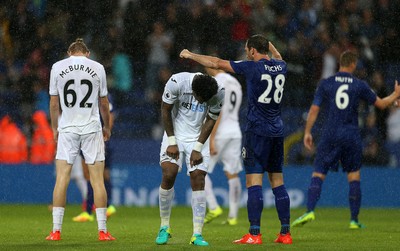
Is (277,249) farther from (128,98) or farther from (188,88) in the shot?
(128,98)

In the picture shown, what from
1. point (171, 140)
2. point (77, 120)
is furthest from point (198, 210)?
point (77, 120)

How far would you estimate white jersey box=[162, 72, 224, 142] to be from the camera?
10.5m

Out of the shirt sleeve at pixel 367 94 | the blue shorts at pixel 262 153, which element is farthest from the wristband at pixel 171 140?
the shirt sleeve at pixel 367 94

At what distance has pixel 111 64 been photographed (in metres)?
21.3

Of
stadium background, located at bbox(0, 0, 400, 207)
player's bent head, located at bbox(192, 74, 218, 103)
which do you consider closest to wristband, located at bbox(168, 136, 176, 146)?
player's bent head, located at bbox(192, 74, 218, 103)

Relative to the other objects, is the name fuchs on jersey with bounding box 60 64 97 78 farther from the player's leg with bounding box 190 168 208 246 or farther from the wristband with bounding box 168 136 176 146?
the player's leg with bounding box 190 168 208 246

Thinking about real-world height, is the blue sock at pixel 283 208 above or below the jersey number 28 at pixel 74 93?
below

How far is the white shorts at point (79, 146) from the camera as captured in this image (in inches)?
449

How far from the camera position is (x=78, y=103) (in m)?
11.4

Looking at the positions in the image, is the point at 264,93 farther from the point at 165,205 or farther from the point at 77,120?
the point at 77,120

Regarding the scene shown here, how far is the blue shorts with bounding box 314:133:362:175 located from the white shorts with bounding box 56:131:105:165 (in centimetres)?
408

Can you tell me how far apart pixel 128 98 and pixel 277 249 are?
10.3 meters

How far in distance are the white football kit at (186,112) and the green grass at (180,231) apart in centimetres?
96

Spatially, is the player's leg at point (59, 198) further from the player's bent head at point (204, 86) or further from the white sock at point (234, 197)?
the white sock at point (234, 197)
